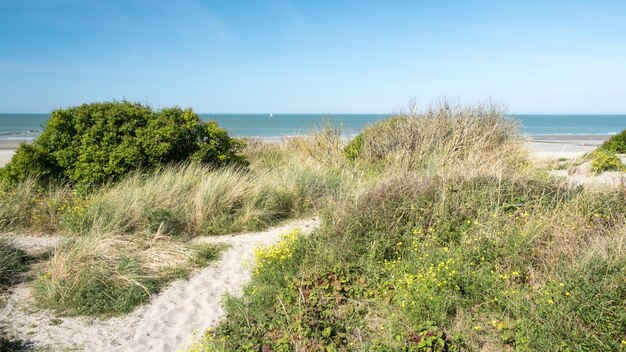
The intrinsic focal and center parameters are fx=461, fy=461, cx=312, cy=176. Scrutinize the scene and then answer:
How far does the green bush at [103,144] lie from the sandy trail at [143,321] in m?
4.23

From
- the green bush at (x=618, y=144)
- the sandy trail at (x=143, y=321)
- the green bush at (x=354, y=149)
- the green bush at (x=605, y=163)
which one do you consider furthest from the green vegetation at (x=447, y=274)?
the green bush at (x=618, y=144)

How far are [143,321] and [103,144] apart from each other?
19.1ft

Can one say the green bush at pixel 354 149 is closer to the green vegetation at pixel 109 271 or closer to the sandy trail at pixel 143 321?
the green vegetation at pixel 109 271

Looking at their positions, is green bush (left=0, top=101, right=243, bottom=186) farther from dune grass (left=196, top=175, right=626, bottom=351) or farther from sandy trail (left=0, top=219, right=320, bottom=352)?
dune grass (left=196, top=175, right=626, bottom=351)

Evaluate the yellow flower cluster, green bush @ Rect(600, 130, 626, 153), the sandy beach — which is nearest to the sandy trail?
the yellow flower cluster

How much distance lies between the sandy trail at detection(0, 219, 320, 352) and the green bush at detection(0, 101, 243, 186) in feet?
13.9

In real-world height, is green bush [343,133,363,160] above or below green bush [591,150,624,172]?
above

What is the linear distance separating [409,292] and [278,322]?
1386 millimetres

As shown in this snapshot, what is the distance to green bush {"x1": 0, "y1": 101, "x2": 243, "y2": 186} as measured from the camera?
31.6 ft

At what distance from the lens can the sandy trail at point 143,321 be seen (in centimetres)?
475

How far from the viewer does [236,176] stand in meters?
9.80

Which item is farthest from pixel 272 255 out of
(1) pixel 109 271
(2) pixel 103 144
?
(2) pixel 103 144

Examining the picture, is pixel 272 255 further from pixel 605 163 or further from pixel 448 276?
pixel 605 163

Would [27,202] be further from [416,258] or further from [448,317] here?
[448,317]
